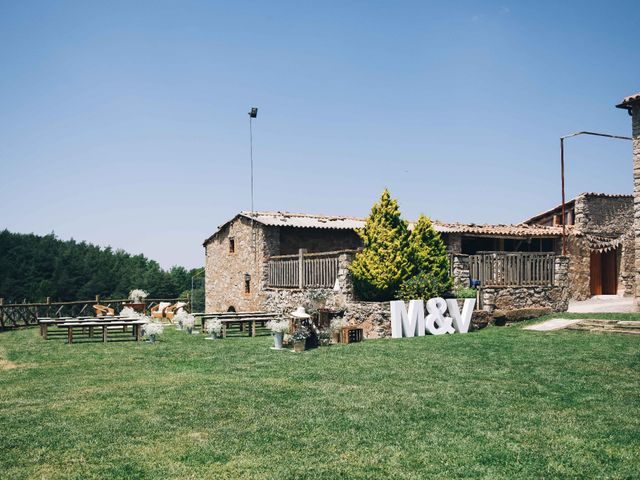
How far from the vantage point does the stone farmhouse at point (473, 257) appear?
19.3 meters

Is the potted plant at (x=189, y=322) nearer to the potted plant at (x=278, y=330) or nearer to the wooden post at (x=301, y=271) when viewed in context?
the wooden post at (x=301, y=271)

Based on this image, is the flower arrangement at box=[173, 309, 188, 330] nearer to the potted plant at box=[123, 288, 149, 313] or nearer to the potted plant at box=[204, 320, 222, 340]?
the potted plant at box=[204, 320, 222, 340]

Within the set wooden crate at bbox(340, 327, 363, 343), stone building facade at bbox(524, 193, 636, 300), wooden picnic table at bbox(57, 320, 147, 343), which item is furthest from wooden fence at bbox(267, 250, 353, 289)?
stone building facade at bbox(524, 193, 636, 300)

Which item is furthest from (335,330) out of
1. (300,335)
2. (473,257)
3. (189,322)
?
(189,322)

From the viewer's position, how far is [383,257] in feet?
58.1

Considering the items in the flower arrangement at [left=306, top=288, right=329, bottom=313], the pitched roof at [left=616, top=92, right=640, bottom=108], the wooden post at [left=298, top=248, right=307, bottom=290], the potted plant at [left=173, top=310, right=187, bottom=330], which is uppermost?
the pitched roof at [left=616, top=92, right=640, bottom=108]

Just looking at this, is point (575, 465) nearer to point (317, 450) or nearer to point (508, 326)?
point (317, 450)

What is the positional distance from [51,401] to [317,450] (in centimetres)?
494

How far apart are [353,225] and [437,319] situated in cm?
1009

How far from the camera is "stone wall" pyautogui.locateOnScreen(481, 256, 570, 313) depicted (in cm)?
1872

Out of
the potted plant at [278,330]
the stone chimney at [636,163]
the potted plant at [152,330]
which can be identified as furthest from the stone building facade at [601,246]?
the potted plant at [152,330]

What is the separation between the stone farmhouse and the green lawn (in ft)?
19.0

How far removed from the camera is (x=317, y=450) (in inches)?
258

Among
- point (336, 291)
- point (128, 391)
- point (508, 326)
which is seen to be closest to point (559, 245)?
point (508, 326)
